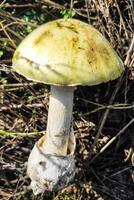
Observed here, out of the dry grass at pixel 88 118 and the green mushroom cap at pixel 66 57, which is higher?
the green mushroom cap at pixel 66 57

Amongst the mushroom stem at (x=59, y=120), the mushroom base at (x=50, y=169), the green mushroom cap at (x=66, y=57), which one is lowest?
the mushroom base at (x=50, y=169)

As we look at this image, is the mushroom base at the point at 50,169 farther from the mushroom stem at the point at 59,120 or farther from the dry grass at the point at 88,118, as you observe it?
the dry grass at the point at 88,118

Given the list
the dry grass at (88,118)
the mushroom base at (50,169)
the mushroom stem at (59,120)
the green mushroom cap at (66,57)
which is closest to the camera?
the green mushroom cap at (66,57)

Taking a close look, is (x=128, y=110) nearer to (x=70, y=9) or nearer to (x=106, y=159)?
(x=106, y=159)

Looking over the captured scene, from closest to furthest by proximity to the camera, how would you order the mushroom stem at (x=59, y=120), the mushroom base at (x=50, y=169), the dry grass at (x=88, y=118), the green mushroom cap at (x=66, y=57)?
the green mushroom cap at (x=66, y=57)
the mushroom stem at (x=59, y=120)
the mushroom base at (x=50, y=169)
the dry grass at (x=88, y=118)

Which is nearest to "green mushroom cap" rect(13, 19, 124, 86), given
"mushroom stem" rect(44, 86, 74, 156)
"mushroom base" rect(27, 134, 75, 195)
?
"mushroom stem" rect(44, 86, 74, 156)

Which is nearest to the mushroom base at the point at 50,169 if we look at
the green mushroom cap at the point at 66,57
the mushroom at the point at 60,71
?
the mushroom at the point at 60,71

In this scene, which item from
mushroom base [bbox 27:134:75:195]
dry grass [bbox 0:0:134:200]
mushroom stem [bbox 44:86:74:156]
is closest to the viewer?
mushroom stem [bbox 44:86:74:156]

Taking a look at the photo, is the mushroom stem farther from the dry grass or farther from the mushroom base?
the dry grass
